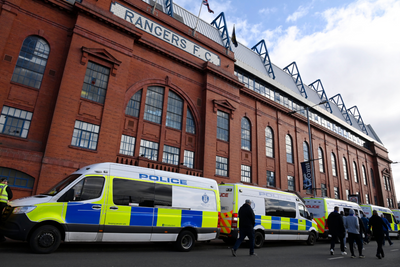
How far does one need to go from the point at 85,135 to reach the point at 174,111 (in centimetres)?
716

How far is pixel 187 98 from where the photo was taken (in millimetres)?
20906

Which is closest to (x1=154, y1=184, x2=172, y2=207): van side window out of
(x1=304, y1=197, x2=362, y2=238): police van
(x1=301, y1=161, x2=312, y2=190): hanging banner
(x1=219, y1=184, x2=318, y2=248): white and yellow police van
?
(x1=219, y1=184, x2=318, y2=248): white and yellow police van

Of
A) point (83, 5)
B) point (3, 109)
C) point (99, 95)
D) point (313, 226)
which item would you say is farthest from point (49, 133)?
point (313, 226)

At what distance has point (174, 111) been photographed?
65.7ft

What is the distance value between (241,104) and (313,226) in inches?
567

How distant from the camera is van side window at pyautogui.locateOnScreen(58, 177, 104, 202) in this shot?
Answer: 6812mm

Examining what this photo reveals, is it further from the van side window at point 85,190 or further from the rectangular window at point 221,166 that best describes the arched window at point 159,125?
the van side window at point 85,190

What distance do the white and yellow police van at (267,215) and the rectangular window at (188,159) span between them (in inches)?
331

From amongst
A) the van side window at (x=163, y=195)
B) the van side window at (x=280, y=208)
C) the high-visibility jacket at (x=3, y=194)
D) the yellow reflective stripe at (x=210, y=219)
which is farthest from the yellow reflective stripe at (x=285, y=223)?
the high-visibility jacket at (x=3, y=194)

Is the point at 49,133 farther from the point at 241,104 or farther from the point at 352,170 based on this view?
the point at 352,170

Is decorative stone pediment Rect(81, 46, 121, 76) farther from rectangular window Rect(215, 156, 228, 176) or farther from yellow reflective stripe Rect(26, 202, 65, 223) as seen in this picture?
yellow reflective stripe Rect(26, 202, 65, 223)

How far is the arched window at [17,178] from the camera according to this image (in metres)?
12.4

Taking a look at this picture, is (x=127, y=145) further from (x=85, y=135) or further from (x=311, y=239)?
(x=311, y=239)

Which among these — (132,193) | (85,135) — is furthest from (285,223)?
(85,135)
